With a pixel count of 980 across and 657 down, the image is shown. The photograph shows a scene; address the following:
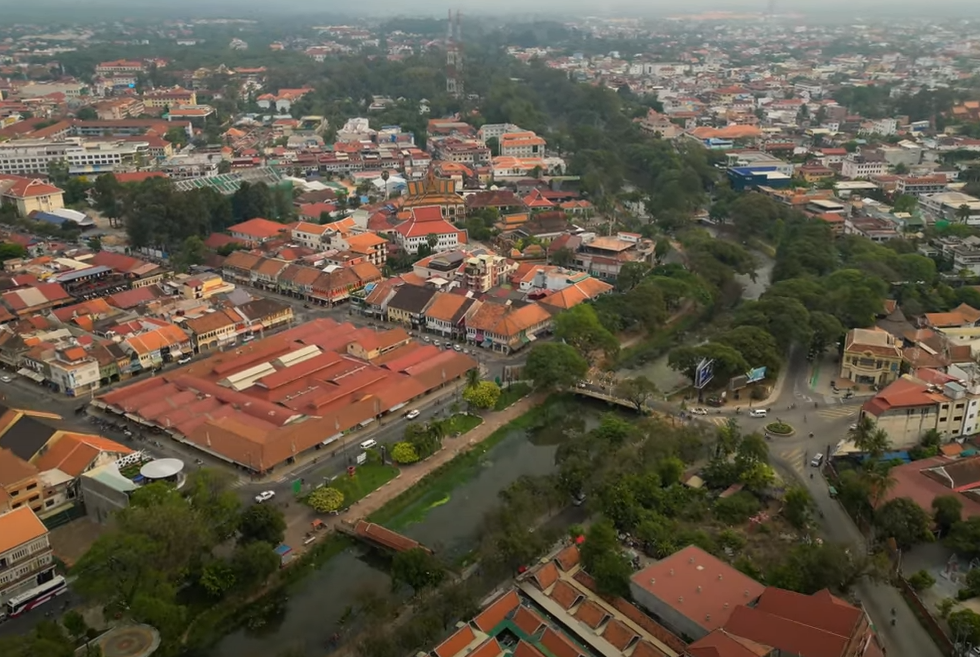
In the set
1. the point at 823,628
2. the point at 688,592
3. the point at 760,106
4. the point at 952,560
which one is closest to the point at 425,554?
the point at 688,592

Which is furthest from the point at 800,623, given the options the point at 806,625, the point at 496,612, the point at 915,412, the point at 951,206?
the point at 951,206

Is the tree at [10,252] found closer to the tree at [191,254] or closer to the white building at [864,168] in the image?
the tree at [191,254]

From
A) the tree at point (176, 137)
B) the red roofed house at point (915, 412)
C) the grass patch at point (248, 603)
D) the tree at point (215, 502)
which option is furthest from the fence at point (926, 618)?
the tree at point (176, 137)

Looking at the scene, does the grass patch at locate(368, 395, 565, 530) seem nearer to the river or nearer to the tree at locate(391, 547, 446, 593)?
the tree at locate(391, 547, 446, 593)

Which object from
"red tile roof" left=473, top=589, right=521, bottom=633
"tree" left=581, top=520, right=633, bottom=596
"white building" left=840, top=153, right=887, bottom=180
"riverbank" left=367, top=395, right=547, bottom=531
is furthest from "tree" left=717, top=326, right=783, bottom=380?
"white building" left=840, top=153, right=887, bottom=180

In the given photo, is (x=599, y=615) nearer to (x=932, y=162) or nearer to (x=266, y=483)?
(x=266, y=483)

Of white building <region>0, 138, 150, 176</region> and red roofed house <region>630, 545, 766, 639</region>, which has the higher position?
red roofed house <region>630, 545, 766, 639</region>

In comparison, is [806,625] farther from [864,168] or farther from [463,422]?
[864,168]
